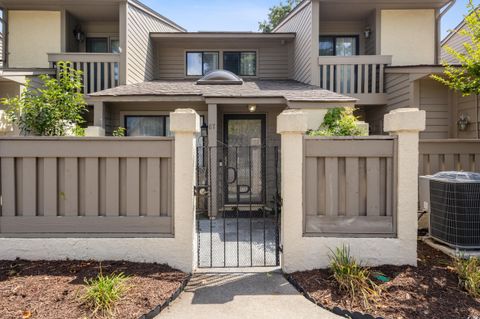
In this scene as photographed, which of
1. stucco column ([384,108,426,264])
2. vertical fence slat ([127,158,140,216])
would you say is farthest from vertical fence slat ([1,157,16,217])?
stucco column ([384,108,426,264])

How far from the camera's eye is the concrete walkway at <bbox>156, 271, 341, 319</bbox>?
10.4ft

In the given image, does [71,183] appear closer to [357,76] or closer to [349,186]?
[349,186]

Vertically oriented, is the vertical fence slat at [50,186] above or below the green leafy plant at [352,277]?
above

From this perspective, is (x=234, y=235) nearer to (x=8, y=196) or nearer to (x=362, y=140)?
(x=362, y=140)

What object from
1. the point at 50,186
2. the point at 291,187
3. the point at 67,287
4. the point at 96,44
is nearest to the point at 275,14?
the point at 96,44

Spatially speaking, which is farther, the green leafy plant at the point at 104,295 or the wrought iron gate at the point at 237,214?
the wrought iron gate at the point at 237,214

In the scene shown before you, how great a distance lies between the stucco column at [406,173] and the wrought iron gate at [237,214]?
1.49 meters

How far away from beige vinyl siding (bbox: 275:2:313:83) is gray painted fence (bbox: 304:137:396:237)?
220 inches

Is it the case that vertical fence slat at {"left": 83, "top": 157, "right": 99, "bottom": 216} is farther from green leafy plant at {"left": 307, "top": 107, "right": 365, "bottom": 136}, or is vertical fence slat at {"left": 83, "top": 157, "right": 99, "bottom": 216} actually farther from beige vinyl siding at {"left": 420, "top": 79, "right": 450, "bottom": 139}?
beige vinyl siding at {"left": 420, "top": 79, "right": 450, "bottom": 139}

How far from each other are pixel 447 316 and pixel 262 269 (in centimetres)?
204

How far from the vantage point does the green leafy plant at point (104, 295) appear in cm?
300

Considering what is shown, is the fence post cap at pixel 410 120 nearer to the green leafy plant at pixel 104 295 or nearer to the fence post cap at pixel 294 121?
the fence post cap at pixel 294 121

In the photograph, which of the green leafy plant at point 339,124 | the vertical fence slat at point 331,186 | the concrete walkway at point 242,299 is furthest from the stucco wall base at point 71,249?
the green leafy plant at point 339,124

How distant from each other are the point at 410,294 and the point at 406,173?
4.52ft
